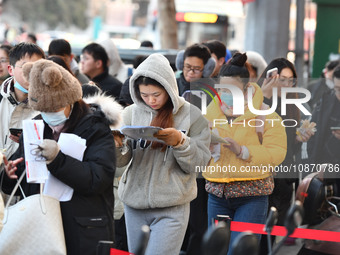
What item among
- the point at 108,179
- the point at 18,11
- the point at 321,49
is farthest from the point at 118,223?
the point at 18,11

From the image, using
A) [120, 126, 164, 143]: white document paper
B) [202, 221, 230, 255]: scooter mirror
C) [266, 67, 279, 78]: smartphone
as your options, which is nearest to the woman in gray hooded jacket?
[120, 126, 164, 143]: white document paper

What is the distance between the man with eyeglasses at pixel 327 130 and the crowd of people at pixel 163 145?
0.01 m

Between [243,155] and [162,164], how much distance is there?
0.80m

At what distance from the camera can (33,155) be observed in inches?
183

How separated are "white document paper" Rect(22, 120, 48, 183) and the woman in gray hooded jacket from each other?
1.00 metres

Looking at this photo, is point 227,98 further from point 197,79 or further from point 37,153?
point 37,153

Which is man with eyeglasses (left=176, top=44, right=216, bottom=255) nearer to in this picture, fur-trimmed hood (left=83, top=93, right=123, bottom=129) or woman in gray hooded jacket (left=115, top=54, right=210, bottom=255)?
woman in gray hooded jacket (left=115, top=54, right=210, bottom=255)

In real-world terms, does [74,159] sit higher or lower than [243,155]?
higher

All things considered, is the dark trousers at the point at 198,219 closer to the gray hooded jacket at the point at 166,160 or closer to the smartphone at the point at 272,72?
the smartphone at the point at 272,72

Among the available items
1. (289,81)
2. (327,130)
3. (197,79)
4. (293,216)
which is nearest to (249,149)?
(289,81)

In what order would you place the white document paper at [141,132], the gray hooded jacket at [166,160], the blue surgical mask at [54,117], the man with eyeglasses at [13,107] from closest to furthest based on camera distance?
the blue surgical mask at [54,117], the white document paper at [141,132], the gray hooded jacket at [166,160], the man with eyeglasses at [13,107]

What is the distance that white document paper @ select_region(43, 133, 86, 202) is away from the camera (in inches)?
187

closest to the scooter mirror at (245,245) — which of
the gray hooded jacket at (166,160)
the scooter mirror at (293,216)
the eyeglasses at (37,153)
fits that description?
the scooter mirror at (293,216)

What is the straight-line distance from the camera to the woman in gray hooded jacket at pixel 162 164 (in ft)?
18.0
